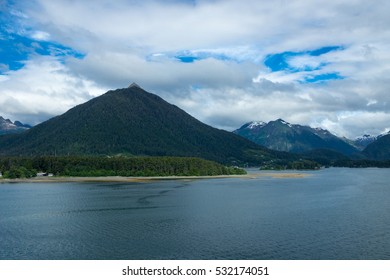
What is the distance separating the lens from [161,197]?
387 feet

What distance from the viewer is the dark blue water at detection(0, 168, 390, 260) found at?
177ft

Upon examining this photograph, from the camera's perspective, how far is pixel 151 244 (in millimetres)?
58469

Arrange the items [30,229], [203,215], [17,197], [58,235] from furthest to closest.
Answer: [17,197] → [203,215] → [30,229] → [58,235]

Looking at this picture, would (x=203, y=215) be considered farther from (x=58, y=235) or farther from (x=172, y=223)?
(x=58, y=235)

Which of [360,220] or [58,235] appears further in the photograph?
[360,220]

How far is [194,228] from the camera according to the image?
229 ft

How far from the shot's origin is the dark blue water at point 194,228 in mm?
53938

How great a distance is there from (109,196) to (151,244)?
65.4 m
